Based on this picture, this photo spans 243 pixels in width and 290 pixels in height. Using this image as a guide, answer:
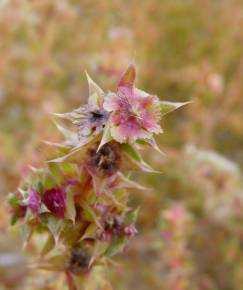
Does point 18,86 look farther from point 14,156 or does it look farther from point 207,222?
point 207,222

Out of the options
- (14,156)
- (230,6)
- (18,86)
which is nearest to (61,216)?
(14,156)

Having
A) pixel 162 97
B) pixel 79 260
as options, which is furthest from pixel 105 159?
pixel 162 97

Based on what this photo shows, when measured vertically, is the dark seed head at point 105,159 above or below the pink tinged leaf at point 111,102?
below

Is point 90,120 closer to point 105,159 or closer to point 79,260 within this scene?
point 105,159

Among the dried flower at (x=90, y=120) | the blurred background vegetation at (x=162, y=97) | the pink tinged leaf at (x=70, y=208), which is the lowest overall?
the pink tinged leaf at (x=70, y=208)

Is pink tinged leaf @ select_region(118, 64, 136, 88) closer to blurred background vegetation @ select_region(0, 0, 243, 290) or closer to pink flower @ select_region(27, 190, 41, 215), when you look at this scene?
pink flower @ select_region(27, 190, 41, 215)

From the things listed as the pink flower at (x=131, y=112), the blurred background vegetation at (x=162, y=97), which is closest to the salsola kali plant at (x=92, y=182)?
the pink flower at (x=131, y=112)

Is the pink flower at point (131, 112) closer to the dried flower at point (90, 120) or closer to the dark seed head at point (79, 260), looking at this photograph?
the dried flower at point (90, 120)
